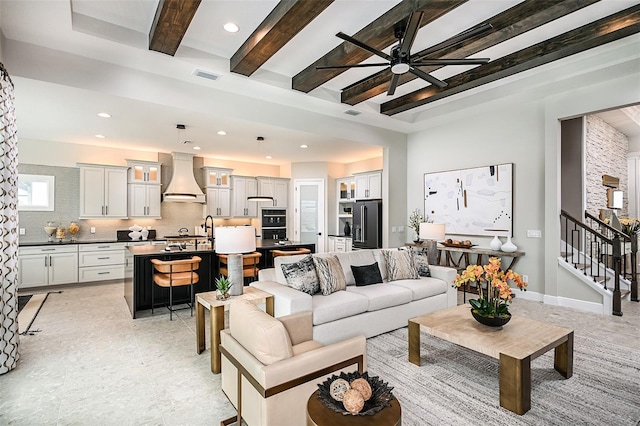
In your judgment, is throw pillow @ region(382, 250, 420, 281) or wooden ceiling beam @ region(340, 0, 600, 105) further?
throw pillow @ region(382, 250, 420, 281)

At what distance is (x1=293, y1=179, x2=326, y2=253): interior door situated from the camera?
9.05m

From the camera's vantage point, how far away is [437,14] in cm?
305

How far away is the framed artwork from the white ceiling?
152 centimetres

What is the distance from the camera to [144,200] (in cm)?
738

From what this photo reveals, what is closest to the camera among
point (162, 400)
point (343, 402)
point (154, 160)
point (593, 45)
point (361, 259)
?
point (343, 402)

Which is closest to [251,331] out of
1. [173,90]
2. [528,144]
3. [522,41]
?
[173,90]

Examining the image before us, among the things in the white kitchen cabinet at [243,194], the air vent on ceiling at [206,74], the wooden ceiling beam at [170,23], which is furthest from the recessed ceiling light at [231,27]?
the white kitchen cabinet at [243,194]

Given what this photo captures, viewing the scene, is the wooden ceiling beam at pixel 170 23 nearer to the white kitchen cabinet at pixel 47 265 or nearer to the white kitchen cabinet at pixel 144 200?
the white kitchen cabinet at pixel 144 200

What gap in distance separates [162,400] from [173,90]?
3.74 meters

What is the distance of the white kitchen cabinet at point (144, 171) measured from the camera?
7.23 m

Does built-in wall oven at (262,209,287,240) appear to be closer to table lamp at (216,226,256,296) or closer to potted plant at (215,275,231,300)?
table lamp at (216,226,256,296)

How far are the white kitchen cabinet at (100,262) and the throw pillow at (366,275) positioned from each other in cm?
480

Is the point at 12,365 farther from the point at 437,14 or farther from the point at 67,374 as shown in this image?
the point at 437,14

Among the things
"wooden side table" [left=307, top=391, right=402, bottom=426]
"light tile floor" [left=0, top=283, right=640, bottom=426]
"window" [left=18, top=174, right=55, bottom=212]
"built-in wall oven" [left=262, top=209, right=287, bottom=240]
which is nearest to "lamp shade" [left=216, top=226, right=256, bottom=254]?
"light tile floor" [left=0, top=283, right=640, bottom=426]
